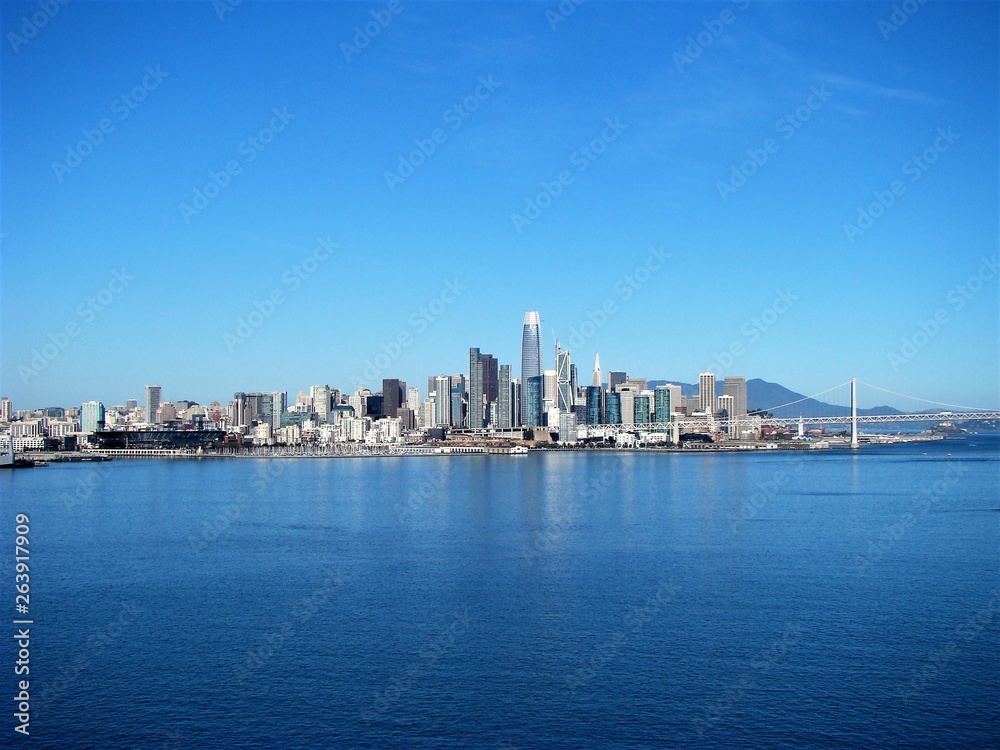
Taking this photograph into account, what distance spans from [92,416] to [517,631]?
235 feet

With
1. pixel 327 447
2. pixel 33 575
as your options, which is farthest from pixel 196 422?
pixel 33 575

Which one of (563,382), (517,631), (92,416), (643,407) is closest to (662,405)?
(643,407)

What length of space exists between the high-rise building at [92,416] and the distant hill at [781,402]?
249 ft

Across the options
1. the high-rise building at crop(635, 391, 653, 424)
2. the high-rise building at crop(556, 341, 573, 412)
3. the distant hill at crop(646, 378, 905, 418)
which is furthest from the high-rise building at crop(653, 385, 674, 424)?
the distant hill at crop(646, 378, 905, 418)

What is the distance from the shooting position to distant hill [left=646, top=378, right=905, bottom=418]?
13384cm

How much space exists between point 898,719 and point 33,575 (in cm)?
1008

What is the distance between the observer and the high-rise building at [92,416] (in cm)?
7234

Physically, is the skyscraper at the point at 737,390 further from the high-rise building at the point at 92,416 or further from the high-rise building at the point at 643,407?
the high-rise building at the point at 92,416

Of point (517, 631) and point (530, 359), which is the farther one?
point (530, 359)

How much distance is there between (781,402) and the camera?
541 feet

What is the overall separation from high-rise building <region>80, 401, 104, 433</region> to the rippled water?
59949 millimetres

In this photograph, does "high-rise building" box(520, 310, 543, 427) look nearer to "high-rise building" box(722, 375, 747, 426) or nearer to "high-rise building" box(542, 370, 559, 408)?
"high-rise building" box(542, 370, 559, 408)

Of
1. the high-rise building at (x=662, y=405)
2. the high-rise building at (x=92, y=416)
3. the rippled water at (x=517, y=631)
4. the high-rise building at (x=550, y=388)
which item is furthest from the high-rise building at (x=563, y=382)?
the rippled water at (x=517, y=631)

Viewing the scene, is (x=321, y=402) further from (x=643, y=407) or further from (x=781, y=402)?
(x=781, y=402)
